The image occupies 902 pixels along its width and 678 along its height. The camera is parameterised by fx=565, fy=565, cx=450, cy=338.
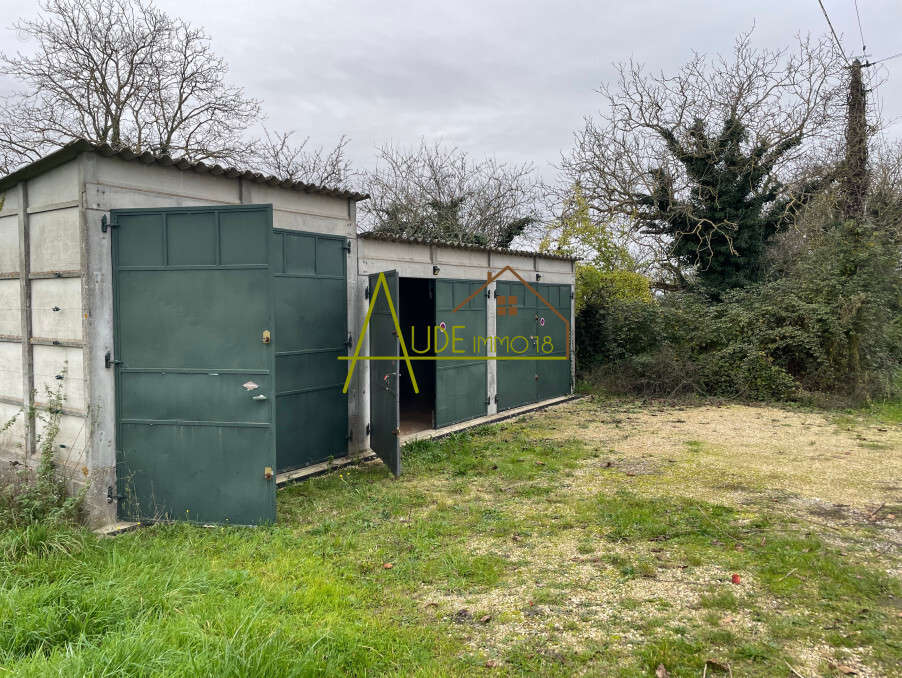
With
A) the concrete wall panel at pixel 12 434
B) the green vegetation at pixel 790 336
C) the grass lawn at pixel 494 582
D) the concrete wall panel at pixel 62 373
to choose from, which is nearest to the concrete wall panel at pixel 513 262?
the green vegetation at pixel 790 336

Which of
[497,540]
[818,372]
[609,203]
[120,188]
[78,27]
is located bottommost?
[497,540]

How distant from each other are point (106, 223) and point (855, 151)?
16344 mm

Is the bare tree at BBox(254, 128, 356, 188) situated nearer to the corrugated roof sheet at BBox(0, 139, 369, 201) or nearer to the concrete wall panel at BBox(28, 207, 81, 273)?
the corrugated roof sheet at BBox(0, 139, 369, 201)

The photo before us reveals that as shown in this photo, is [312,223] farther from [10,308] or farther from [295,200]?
[10,308]

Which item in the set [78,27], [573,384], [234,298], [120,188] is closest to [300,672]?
[234,298]

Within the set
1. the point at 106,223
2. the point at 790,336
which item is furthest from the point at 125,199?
the point at 790,336

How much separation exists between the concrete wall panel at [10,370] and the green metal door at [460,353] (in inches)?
203

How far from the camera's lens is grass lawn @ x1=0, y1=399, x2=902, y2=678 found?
287cm

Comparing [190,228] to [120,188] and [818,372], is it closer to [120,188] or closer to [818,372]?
[120,188]

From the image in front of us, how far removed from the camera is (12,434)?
5711 mm

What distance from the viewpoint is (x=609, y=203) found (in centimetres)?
1689

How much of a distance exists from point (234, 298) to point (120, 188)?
4.49ft

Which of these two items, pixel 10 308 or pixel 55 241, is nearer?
pixel 55 241

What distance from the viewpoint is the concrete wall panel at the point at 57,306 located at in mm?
4823
